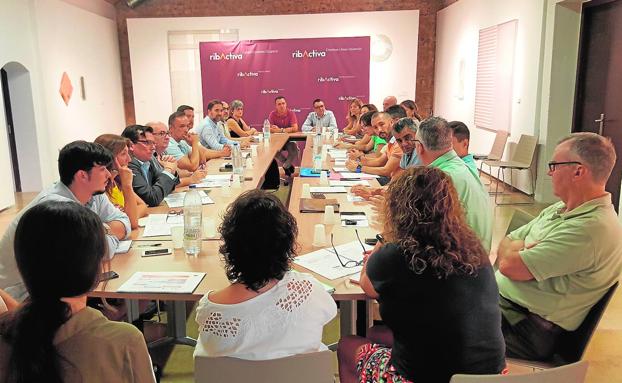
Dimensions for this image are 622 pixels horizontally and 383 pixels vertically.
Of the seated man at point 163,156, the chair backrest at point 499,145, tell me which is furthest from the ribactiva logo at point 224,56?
the seated man at point 163,156

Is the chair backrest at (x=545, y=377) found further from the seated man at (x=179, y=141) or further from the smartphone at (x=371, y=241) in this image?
the seated man at (x=179, y=141)

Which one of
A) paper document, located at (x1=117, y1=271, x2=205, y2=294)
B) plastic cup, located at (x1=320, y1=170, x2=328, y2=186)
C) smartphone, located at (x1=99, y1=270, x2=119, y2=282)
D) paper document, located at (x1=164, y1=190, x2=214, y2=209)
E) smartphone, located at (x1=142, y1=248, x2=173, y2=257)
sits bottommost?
paper document, located at (x1=117, y1=271, x2=205, y2=294)

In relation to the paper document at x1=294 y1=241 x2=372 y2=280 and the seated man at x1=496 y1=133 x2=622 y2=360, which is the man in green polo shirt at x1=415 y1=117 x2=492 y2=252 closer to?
the seated man at x1=496 y1=133 x2=622 y2=360

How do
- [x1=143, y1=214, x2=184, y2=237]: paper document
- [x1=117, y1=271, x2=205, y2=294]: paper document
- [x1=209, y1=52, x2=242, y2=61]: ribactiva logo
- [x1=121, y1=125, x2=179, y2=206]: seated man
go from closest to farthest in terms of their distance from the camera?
1. [x1=117, y1=271, x2=205, y2=294]: paper document
2. [x1=143, y1=214, x2=184, y2=237]: paper document
3. [x1=121, y1=125, x2=179, y2=206]: seated man
4. [x1=209, y1=52, x2=242, y2=61]: ribactiva logo

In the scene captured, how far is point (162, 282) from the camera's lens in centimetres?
200

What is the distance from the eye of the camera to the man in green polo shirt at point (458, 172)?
246cm

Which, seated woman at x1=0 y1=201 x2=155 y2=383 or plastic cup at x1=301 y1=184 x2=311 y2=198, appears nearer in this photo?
seated woman at x1=0 y1=201 x2=155 y2=383

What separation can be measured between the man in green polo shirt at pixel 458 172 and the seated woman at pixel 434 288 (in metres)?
0.79

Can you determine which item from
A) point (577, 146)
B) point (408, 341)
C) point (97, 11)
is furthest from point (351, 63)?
point (408, 341)

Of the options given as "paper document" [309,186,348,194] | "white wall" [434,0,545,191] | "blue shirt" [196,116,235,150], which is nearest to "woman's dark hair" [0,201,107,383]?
"paper document" [309,186,348,194]

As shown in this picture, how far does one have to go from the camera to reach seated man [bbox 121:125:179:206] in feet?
10.4

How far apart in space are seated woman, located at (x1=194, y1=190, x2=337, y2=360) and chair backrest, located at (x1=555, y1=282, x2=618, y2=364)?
38.0 inches

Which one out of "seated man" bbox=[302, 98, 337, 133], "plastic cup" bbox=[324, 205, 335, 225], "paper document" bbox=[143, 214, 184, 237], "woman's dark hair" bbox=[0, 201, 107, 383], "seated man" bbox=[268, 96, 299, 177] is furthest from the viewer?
"seated man" bbox=[302, 98, 337, 133]

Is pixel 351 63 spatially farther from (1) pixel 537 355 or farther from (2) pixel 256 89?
(1) pixel 537 355
